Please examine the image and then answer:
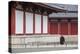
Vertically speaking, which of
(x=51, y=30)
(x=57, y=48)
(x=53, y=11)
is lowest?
(x=57, y=48)

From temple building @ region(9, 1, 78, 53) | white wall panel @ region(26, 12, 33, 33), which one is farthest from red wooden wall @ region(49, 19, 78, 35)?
white wall panel @ region(26, 12, 33, 33)

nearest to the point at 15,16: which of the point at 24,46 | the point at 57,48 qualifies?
the point at 24,46

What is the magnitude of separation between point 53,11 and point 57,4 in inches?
1.9

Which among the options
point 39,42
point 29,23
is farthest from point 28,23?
point 39,42

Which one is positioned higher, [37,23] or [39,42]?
[37,23]

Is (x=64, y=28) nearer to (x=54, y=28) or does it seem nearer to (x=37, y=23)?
(x=54, y=28)

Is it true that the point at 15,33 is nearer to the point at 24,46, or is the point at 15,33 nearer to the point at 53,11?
the point at 24,46

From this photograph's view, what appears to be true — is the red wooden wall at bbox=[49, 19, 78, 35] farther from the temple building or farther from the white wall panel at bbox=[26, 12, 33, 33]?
the white wall panel at bbox=[26, 12, 33, 33]

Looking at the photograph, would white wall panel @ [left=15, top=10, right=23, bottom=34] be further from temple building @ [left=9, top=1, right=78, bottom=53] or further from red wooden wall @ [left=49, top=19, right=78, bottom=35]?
red wooden wall @ [left=49, top=19, right=78, bottom=35]

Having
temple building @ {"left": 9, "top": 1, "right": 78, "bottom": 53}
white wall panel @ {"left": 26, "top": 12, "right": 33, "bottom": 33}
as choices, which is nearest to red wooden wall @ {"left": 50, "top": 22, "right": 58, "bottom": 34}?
temple building @ {"left": 9, "top": 1, "right": 78, "bottom": 53}

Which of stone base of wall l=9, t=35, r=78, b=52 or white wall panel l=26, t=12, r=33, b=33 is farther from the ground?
white wall panel l=26, t=12, r=33, b=33

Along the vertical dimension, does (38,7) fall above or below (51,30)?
above

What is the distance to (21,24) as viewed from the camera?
1047mm

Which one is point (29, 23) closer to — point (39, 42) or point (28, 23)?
point (28, 23)
